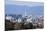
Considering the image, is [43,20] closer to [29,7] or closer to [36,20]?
[36,20]

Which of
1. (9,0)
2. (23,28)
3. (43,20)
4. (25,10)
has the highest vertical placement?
(9,0)

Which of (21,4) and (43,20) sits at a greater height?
(21,4)

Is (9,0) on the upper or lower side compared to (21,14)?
upper

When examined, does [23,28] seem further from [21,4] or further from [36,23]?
[21,4]

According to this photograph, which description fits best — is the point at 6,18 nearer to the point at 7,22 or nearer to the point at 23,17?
the point at 7,22
